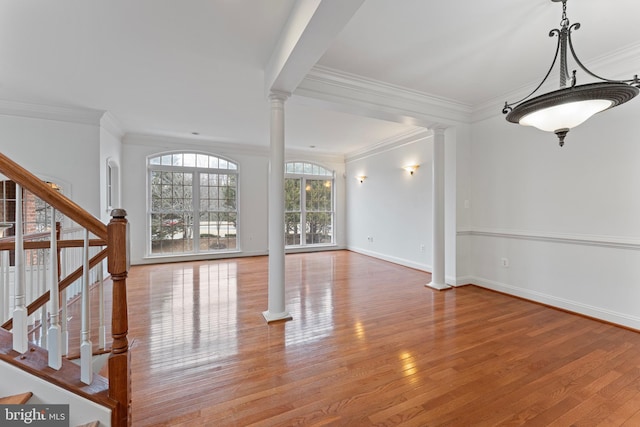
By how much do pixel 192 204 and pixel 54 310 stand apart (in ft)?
17.9

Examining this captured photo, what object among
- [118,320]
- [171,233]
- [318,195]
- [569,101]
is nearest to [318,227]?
[318,195]

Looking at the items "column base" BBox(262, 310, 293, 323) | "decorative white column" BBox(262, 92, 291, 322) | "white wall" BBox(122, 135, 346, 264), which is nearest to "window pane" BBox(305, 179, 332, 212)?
"white wall" BBox(122, 135, 346, 264)

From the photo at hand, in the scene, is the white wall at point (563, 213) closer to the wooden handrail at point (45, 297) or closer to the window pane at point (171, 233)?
the wooden handrail at point (45, 297)

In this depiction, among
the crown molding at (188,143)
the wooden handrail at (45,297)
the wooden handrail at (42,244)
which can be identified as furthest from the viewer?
the crown molding at (188,143)

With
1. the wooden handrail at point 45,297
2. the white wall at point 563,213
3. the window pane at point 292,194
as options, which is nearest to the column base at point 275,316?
the wooden handrail at point 45,297

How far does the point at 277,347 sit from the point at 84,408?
1.38m

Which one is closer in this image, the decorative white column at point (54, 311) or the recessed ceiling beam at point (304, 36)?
the decorative white column at point (54, 311)

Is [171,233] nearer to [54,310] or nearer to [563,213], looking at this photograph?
Answer: [54,310]

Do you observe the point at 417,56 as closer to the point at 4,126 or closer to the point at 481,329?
the point at 481,329

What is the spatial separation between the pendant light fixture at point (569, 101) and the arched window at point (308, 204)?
18.6 ft

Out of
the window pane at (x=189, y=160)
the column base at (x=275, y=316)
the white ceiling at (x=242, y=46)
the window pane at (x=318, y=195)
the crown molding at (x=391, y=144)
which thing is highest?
the white ceiling at (x=242, y=46)

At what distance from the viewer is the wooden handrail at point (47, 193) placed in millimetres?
1249

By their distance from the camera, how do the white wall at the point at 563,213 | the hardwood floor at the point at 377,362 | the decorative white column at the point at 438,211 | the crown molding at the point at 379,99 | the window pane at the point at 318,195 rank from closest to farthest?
the hardwood floor at the point at 377,362 < the white wall at the point at 563,213 < the crown molding at the point at 379,99 < the decorative white column at the point at 438,211 < the window pane at the point at 318,195

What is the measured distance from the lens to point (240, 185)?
686 centimetres
